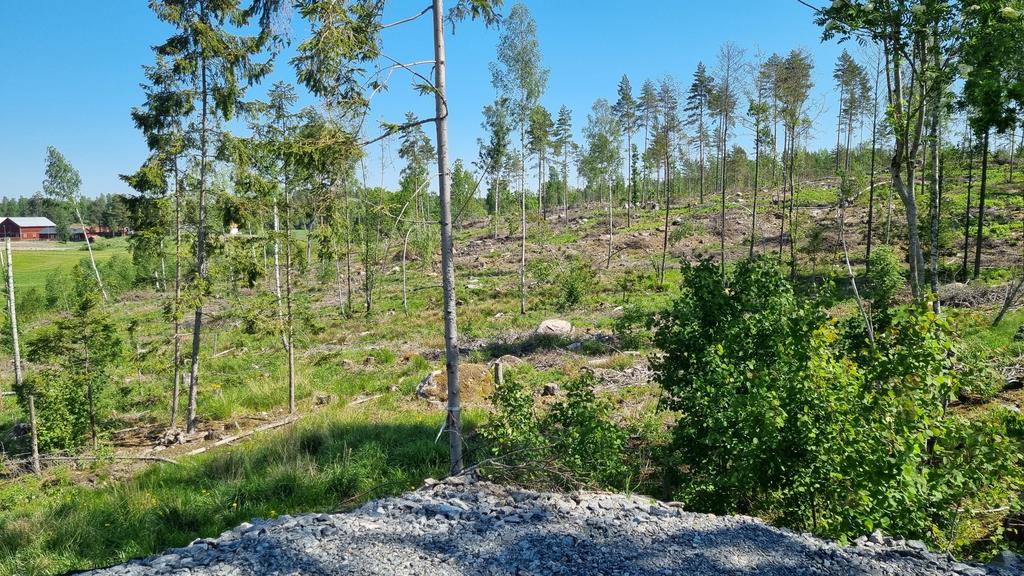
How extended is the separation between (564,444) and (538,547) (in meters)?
2.13

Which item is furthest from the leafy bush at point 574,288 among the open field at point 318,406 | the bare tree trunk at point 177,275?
the bare tree trunk at point 177,275

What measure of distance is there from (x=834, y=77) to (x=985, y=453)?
51244 millimetres

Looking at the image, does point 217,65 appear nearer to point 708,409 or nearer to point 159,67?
point 159,67

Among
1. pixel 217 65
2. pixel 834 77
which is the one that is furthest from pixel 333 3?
pixel 834 77

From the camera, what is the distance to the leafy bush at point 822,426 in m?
5.07

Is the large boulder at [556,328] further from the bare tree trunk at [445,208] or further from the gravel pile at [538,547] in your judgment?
the gravel pile at [538,547]

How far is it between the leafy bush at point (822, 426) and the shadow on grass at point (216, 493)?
452 centimetres

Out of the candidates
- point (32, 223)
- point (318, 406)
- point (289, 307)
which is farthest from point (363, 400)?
point (32, 223)

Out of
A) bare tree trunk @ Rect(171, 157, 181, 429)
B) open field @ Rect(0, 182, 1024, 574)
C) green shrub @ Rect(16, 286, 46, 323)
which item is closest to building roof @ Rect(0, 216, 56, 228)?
green shrub @ Rect(16, 286, 46, 323)

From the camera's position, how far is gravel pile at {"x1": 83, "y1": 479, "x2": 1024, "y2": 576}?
176 inches

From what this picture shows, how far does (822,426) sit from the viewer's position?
524cm

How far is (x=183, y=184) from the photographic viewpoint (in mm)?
13289

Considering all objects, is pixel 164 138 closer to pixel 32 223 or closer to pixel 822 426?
pixel 822 426

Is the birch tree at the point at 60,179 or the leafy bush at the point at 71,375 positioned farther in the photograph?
the birch tree at the point at 60,179
